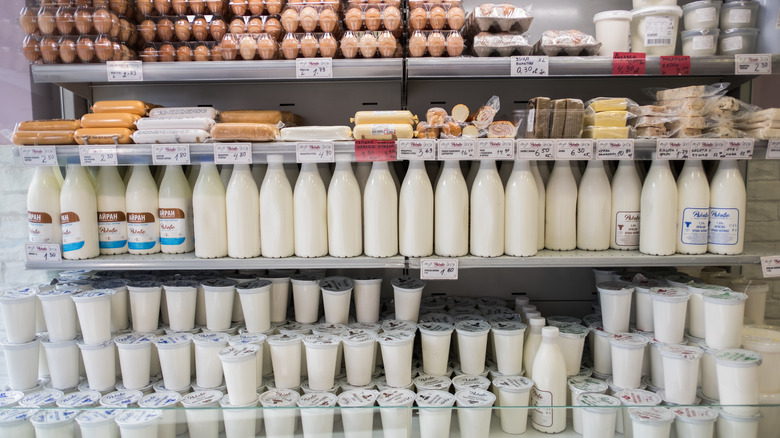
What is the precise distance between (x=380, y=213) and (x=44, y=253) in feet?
3.82

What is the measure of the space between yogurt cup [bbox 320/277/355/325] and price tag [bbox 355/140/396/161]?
0.49 metres

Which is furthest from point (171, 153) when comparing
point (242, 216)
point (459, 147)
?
point (459, 147)

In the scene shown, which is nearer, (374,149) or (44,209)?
(374,149)

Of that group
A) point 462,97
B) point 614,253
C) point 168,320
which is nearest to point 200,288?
point 168,320

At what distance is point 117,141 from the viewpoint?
70.4 inches

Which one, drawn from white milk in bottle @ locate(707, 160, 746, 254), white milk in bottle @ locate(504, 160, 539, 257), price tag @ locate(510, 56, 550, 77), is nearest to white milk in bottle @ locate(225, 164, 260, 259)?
white milk in bottle @ locate(504, 160, 539, 257)

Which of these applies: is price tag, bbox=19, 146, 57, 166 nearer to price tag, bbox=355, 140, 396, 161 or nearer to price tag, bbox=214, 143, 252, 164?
price tag, bbox=214, 143, 252, 164

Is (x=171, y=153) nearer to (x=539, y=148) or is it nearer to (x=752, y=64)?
(x=539, y=148)

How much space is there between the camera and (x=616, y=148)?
173 cm

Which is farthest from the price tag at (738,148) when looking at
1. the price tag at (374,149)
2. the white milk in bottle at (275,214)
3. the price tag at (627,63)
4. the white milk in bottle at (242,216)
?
the white milk in bottle at (242,216)

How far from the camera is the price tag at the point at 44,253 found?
1.80m

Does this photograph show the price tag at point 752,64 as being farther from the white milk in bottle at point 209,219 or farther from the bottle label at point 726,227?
the white milk in bottle at point 209,219

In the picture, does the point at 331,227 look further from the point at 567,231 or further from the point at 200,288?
the point at 567,231

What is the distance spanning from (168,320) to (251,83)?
1044mm
